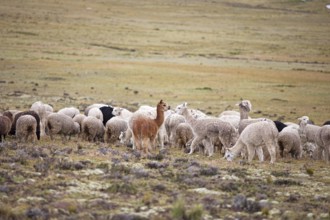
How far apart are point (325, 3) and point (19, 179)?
167116mm

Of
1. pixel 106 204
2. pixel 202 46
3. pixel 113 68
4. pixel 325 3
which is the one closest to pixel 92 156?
pixel 106 204

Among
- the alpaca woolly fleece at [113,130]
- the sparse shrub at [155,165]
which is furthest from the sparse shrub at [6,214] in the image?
the alpaca woolly fleece at [113,130]

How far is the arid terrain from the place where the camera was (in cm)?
1188

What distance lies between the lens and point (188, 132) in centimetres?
2144

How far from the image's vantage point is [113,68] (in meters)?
59.1

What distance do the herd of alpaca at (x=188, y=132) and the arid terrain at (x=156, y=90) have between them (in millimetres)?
508

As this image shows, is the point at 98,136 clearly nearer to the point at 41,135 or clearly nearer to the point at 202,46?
the point at 41,135

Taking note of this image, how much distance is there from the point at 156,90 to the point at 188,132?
26570mm

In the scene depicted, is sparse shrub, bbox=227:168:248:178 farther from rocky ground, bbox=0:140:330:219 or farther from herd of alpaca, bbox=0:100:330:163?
herd of alpaca, bbox=0:100:330:163

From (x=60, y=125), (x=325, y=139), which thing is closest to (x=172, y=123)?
(x=60, y=125)

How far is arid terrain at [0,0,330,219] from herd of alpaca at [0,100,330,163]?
508 millimetres

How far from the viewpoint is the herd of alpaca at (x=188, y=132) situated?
1805 cm

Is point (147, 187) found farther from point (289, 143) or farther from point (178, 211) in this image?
point (289, 143)

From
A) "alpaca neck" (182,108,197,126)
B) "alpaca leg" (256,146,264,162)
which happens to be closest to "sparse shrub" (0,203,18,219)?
"alpaca leg" (256,146,264,162)
